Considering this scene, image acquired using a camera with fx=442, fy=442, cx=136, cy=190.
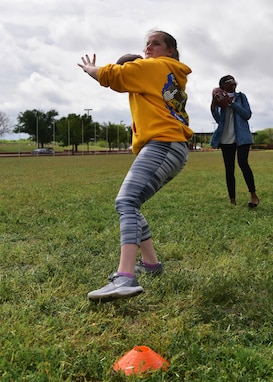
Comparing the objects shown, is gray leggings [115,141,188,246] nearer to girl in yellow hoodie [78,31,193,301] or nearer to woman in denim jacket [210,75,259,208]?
girl in yellow hoodie [78,31,193,301]

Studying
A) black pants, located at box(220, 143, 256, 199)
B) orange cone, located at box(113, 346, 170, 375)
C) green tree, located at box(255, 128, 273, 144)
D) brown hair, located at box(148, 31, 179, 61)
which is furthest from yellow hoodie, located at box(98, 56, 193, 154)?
green tree, located at box(255, 128, 273, 144)

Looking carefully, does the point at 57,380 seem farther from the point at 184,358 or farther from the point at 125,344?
the point at 184,358

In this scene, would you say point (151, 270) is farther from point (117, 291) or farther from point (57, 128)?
point (57, 128)

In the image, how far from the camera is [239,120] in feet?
22.1

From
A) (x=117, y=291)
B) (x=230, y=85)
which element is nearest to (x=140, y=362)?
(x=117, y=291)

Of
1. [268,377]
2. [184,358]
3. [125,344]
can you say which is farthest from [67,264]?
[268,377]

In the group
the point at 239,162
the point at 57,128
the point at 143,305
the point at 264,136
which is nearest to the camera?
the point at 143,305

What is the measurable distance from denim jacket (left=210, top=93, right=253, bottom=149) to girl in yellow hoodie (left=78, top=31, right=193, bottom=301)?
3686mm

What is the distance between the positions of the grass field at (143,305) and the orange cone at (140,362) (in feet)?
0.12

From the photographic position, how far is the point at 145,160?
299 centimetres

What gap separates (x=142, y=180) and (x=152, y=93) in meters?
0.59

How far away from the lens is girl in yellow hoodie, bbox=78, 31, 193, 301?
288cm

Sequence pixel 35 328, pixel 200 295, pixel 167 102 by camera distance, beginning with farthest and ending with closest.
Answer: pixel 167 102
pixel 200 295
pixel 35 328

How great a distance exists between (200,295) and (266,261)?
1063 mm
